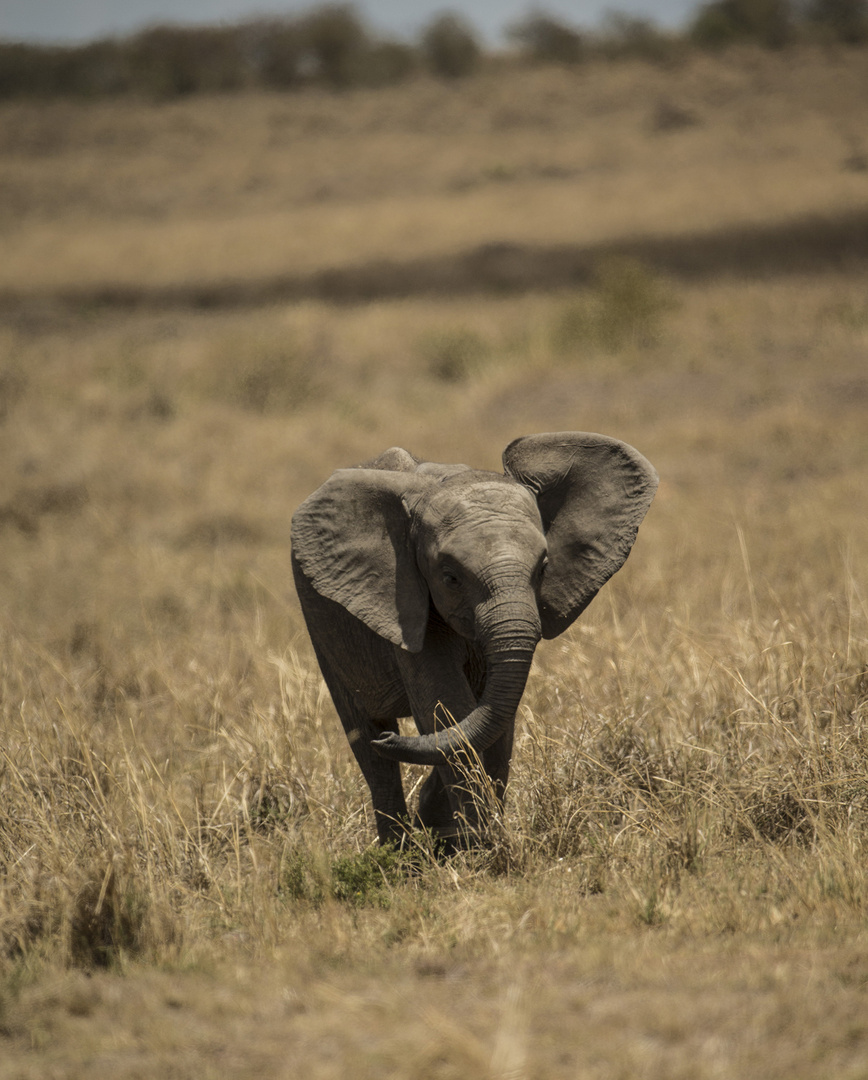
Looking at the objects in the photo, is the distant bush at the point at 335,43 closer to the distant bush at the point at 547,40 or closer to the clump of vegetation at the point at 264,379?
the distant bush at the point at 547,40

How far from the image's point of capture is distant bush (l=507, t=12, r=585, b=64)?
1786 inches

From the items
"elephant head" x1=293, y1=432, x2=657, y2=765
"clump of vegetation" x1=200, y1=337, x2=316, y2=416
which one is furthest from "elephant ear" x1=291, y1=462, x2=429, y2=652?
"clump of vegetation" x1=200, y1=337, x2=316, y2=416

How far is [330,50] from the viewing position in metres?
52.2

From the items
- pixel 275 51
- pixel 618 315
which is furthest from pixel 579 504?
pixel 275 51

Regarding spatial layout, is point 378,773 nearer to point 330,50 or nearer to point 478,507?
point 478,507

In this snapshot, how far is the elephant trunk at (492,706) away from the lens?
149 inches

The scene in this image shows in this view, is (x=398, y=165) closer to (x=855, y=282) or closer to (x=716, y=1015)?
(x=855, y=282)

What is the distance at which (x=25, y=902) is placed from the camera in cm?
397

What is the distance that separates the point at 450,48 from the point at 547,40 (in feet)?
22.7

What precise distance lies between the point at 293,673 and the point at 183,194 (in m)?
30.7

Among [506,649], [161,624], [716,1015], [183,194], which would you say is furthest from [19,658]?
[183,194]

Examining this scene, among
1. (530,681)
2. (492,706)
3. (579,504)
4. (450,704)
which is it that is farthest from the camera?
(530,681)

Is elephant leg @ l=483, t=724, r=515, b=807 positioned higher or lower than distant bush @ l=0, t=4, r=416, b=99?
lower

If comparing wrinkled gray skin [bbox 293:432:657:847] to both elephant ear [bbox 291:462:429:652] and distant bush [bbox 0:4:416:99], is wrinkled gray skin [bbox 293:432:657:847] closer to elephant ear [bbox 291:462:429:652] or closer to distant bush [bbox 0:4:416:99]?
elephant ear [bbox 291:462:429:652]
